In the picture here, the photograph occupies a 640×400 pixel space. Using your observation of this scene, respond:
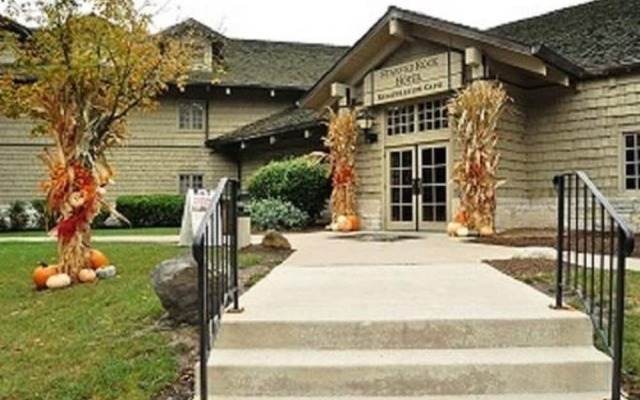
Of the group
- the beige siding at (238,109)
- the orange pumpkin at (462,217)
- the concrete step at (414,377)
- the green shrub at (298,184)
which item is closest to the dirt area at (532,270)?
the concrete step at (414,377)

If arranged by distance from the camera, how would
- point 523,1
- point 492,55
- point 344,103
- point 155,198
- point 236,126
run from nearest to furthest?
point 492,55 < point 344,103 < point 155,198 < point 236,126 < point 523,1

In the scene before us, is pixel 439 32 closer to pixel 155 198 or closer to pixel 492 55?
pixel 492 55

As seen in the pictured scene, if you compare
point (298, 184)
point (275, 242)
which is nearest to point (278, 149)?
point (298, 184)

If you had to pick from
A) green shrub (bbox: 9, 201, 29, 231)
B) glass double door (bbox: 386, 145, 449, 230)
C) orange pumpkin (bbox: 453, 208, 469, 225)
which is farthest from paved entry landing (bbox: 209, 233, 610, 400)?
green shrub (bbox: 9, 201, 29, 231)

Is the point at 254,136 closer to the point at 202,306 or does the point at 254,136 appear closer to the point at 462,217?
the point at 462,217

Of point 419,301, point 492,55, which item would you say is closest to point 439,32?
point 492,55

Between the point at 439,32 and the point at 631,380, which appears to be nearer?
the point at 631,380

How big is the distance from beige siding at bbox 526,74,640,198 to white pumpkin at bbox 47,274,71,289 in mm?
9715

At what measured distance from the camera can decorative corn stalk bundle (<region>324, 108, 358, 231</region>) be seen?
14758 mm

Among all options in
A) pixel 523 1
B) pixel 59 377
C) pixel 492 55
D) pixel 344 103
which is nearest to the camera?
pixel 59 377

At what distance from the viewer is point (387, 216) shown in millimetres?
14555

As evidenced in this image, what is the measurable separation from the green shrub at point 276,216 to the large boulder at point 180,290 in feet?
32.0

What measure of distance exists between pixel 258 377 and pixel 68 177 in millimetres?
4874

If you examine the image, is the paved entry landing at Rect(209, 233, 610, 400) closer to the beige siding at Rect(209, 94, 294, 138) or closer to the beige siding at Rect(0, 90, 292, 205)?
the beige siding at Rect(0, 90, 292, 205)
